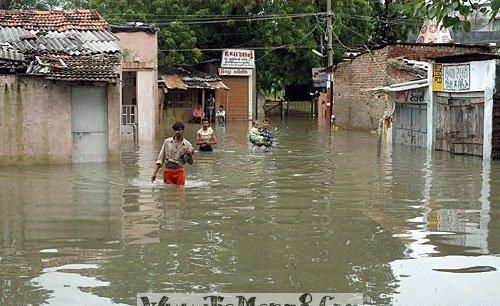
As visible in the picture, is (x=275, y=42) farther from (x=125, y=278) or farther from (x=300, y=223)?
(x=125, y=278)

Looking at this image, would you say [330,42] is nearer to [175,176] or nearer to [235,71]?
[235,71]

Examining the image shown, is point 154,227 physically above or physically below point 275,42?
below

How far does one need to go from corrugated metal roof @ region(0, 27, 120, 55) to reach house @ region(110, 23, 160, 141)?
280 inches

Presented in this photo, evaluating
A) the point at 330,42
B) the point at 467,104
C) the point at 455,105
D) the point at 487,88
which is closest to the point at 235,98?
the point at 330,42

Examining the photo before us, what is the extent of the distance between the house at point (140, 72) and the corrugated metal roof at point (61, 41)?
711 cm

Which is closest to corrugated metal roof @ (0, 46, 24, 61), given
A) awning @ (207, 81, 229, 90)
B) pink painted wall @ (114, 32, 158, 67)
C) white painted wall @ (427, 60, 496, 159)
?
pink painted wall @ (114, 32, 158, 67)

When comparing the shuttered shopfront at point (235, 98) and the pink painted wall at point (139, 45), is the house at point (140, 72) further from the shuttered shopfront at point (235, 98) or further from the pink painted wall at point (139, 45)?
the shuttered shopfront at point (235, 98)

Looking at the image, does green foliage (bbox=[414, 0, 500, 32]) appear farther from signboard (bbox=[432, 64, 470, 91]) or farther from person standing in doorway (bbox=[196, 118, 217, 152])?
person standing in doorway (bbox=[196, 118, 217, 152])

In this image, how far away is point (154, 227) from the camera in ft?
33.7

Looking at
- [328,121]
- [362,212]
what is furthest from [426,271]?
[328,121]

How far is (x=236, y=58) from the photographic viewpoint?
42688 mm

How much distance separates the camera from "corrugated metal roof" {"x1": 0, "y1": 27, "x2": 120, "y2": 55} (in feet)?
61.3

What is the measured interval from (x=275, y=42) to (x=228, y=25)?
2.88 meters

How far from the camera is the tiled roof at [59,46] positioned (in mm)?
17406
